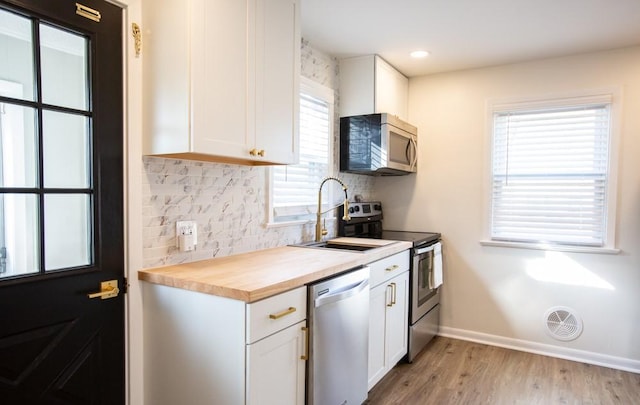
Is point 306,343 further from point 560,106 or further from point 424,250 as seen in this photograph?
point 560,106

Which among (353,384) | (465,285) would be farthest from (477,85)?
(353,384)

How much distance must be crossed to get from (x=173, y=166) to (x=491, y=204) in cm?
268

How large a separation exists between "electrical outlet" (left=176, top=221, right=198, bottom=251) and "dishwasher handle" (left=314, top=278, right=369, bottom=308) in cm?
68

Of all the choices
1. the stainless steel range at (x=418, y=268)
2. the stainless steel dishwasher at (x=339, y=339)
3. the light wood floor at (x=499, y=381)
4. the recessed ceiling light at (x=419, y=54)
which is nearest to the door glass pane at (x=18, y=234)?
the stainless steel dishwasher at (x=339, y=339)

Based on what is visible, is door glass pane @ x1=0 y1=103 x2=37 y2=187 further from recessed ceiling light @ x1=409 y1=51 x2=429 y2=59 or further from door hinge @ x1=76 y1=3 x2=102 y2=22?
recessed ceiling light @ x1=409 y1=51 x2=429 y2=59

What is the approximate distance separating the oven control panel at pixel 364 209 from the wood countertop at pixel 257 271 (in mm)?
928

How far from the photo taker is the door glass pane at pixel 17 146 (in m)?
1.37

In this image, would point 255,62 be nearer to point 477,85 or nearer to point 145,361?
point 145,361

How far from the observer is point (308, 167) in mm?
2988

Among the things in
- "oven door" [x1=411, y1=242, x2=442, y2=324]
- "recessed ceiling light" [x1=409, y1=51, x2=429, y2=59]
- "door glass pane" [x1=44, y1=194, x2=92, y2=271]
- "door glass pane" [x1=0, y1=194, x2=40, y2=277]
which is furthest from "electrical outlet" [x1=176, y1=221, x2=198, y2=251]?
"recessed ceiling light" [x1=409, y1=51, x2=429, y2=59]

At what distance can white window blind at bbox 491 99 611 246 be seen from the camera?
312 cm

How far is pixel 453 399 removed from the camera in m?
2.57

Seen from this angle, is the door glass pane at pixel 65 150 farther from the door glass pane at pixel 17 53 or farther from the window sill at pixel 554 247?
the window sill at pixel 554 247

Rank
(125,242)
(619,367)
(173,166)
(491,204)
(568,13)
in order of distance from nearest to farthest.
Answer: (125,242) → (173,166) → (568,13) → (619,367) → (491,204)
